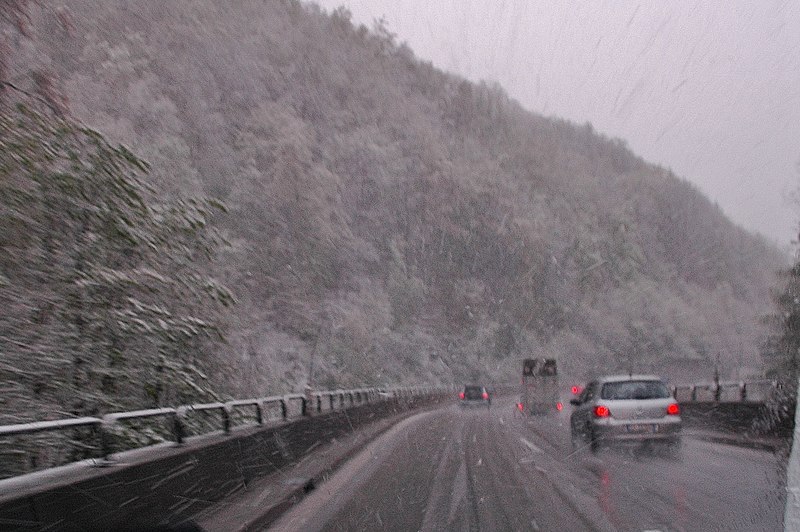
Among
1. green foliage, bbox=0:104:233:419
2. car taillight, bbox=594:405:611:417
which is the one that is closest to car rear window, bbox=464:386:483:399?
car taillight, bbox=594:405:611:417

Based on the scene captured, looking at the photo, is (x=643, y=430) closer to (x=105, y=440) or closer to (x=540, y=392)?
(x=105, y=440)

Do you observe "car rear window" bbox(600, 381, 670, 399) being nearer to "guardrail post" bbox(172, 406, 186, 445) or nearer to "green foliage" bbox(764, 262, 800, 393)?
"green foliage" bbox(764, 262, 800, 393)

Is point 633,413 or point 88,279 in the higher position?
point 88,279

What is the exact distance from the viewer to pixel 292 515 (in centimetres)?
897

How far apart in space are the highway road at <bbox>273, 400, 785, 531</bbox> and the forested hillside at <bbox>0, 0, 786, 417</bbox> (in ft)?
14.4

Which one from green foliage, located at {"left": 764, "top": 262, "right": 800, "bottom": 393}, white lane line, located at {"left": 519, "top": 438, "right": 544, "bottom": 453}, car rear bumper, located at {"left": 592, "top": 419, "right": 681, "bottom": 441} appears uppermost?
green foliage, located at {"left": 764, "top": 262, "right": 800, "bottom": 393}

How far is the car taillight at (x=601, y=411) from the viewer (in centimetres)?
1577

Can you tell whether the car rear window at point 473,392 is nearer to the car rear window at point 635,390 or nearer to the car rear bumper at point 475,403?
the car rear bumper at point 475,403

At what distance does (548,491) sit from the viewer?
1033 centimetres

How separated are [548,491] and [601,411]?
5.93 m

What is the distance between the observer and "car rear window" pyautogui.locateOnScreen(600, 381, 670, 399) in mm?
Result: 15943

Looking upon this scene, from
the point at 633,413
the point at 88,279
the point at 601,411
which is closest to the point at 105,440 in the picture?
the point at 88,279

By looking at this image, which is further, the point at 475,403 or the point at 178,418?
the point at 475,403

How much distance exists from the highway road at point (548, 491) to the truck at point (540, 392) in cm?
2086
